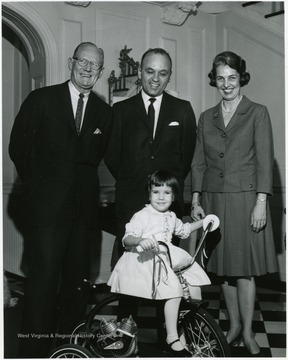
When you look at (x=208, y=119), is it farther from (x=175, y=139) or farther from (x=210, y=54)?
(x=210, y=54)

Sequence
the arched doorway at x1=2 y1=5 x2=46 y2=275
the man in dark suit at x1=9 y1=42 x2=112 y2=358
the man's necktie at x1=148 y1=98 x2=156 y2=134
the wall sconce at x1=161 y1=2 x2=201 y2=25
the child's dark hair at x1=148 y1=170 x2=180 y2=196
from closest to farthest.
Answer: the child's dark hair at x1=148 y1=170 x2=180 y2=196 → the man in dark suit at x1=9 y1=42 x2=112 y2=358 → the man's necktie at x1=148 y1=98 x2=156 y2=134 → the wall sconce at x1=161 y1=2 x2=201 y2=25 → the arched doorway at x1=2 y1=5 x2=46 y2=275

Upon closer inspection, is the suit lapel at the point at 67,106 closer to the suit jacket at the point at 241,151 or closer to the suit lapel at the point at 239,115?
the suit jacket at the point at 241,151

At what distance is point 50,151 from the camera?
2.78m

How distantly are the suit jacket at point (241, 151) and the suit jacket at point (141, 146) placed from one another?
17 cm

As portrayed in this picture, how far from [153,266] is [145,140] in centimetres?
86

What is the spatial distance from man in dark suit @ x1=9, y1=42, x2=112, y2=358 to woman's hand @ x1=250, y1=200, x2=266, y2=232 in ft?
3.38

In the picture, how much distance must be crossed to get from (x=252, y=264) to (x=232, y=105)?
103 centimetres

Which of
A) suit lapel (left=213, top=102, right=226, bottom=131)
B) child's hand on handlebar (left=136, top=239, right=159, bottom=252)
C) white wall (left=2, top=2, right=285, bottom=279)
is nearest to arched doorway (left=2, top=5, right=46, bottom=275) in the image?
white wall (left=2, top=2, right=285, bottom=279)

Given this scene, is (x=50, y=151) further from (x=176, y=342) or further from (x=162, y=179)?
(x=176, y=342)

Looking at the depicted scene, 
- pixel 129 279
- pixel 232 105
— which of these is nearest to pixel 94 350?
pixel 129 279

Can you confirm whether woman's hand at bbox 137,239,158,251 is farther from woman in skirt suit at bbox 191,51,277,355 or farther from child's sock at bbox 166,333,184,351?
woman in skirt suit at bbox 191,51,277,355

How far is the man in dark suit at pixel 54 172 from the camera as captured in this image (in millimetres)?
2768

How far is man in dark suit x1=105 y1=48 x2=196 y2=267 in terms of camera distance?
2.84 meters

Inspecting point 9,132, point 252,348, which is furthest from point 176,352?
point 9,132
